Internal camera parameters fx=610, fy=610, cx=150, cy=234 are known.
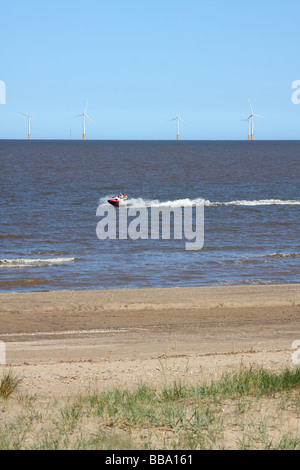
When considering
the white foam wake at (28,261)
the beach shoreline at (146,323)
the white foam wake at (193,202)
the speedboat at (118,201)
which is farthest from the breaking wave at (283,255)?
A: the speedboat at (118,201)

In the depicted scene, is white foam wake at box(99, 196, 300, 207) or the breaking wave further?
white foam wake at box(99, 196, 300, 207)

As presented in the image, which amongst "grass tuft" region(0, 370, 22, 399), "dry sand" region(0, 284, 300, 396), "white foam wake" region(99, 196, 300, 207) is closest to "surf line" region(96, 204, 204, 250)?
"white foam wake" region(99, 196, 300, 207)

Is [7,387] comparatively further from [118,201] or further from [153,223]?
[118,201]

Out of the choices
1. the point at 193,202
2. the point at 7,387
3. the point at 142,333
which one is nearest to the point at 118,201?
the point at 193,202

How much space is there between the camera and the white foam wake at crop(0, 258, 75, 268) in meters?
24.6

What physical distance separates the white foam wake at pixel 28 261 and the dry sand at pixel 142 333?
5339 millimetres

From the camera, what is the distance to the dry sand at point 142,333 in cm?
1077

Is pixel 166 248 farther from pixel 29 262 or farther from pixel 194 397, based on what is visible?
pixel 194 397

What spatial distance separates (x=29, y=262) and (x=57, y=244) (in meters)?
5.07

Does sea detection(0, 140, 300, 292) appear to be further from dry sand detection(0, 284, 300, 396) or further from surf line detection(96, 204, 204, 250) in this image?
dry sand detection(0, 284, 300, 396)

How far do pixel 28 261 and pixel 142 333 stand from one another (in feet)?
37.0

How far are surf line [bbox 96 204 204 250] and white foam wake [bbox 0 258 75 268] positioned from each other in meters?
6.41

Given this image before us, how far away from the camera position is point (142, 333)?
15320 mm
